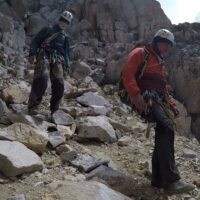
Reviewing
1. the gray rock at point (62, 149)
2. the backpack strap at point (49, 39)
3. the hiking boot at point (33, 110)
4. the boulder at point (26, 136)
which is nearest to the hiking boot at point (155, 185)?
the gray rock at point (62, 149)

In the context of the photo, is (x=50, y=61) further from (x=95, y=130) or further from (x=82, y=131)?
(x=95, y=130)

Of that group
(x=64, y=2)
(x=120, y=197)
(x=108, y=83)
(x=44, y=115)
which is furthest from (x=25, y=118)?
(x=64, y=2)

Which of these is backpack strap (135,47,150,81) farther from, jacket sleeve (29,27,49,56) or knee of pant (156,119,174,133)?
jacket sleeve (29,27,49,56)

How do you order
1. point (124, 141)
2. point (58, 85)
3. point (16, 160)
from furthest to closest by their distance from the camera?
point (58, 85) < point (124, 141) < point (16, 160)

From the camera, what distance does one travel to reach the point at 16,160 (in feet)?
19.9

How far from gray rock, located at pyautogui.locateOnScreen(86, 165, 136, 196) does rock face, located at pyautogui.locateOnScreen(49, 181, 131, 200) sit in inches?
25.1

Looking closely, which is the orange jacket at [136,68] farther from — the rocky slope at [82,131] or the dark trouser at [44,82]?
the dark trouser at [44,82]

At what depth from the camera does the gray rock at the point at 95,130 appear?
8.57 meters

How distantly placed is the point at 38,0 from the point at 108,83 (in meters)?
9.58

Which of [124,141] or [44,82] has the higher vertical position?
[44,82]

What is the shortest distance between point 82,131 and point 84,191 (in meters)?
3.34

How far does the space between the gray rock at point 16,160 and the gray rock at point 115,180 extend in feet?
2.80

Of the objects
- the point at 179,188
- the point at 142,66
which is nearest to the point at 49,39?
the point at 142,66

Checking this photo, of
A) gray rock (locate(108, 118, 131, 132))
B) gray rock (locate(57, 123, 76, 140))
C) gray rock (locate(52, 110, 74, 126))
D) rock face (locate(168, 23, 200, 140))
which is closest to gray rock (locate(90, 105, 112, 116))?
gray rock (locate(108, 118, 131, 132))
